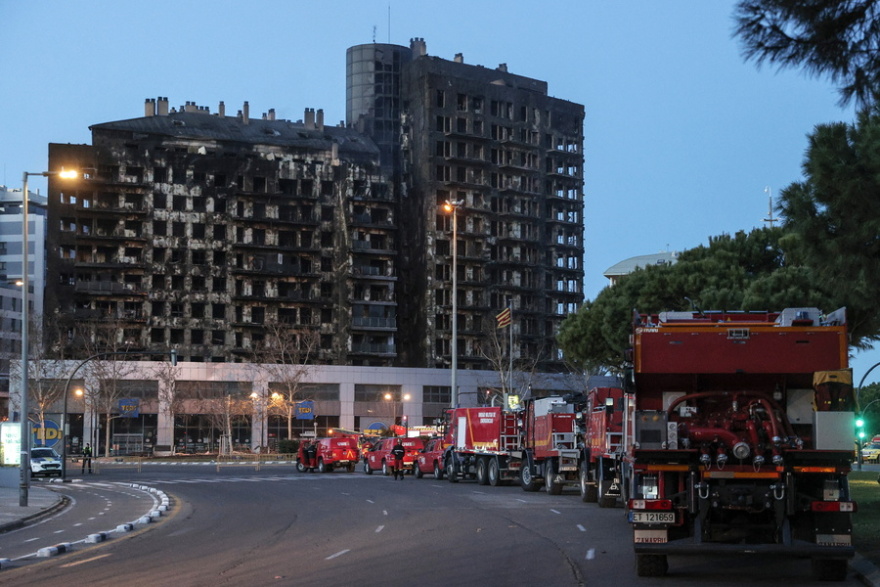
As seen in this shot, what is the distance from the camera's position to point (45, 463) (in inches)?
2323

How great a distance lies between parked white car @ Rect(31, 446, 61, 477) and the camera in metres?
58.7

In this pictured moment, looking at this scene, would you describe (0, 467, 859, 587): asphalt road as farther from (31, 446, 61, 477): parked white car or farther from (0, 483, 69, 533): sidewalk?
(31, 446, 61, 477): parked white car

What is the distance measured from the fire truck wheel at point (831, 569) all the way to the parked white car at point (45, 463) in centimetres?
4845

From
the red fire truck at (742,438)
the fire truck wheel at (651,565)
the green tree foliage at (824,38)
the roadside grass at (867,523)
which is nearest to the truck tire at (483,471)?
the roadside grass at (867,523)

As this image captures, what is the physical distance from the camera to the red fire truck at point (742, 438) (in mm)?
16344

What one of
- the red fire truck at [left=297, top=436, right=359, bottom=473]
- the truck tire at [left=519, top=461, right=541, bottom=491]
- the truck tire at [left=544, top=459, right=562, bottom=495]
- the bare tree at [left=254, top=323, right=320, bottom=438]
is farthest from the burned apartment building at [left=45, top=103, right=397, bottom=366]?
the truck tire at [left=544, top=459, right=562, bottom=495]

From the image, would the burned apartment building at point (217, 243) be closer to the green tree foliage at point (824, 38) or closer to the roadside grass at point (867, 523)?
the roadside grass at point (867, 523)

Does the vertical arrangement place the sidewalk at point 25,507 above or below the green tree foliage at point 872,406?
below

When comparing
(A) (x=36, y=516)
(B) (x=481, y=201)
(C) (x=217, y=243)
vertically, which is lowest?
(A) (x=36, y=516)

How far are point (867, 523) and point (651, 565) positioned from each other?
8961 mm

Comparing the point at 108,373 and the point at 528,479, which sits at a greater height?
the point at 108,373

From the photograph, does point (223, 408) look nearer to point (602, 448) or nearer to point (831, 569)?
point (602, 448)

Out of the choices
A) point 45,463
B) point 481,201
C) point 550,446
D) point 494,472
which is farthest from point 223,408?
point 550,446

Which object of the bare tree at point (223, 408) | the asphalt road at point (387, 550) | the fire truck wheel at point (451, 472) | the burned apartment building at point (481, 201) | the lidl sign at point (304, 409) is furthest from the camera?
the burned apartment building at point (481, 201)
